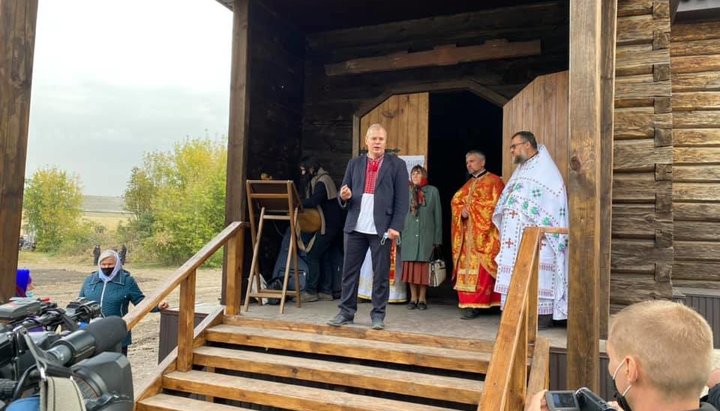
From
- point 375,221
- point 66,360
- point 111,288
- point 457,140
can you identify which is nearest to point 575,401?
point 66,360

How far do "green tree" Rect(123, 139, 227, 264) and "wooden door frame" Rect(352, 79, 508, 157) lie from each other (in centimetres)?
1752

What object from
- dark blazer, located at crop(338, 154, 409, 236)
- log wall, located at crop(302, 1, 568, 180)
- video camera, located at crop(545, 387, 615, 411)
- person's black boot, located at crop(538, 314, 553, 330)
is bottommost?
person's black boot, located at crop(538, 314, 553, 330)

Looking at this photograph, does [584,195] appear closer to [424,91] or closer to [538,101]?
[538,101]

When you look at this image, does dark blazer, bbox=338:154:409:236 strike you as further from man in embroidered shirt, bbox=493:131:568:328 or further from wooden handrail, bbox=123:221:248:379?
wooden handrail, bbox=123:221:248:379

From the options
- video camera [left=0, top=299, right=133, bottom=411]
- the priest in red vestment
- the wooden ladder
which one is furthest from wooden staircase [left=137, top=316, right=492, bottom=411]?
video camera [left=0, top=299, right=133, bottom=411]

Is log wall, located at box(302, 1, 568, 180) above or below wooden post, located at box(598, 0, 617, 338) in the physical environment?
above

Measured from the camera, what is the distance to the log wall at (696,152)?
616 cm

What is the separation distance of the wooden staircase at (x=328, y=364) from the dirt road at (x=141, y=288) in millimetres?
337

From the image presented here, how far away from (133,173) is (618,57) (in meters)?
25.9

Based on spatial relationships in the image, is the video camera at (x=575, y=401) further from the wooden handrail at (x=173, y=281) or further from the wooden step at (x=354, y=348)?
the wooden handrail at (x=173, y=281)

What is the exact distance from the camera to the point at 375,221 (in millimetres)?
3699

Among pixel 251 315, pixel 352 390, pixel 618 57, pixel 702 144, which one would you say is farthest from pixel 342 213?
pixel 702 144

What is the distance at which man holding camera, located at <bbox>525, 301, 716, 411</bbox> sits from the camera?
1151 millimetres

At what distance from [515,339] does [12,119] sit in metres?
2.83
